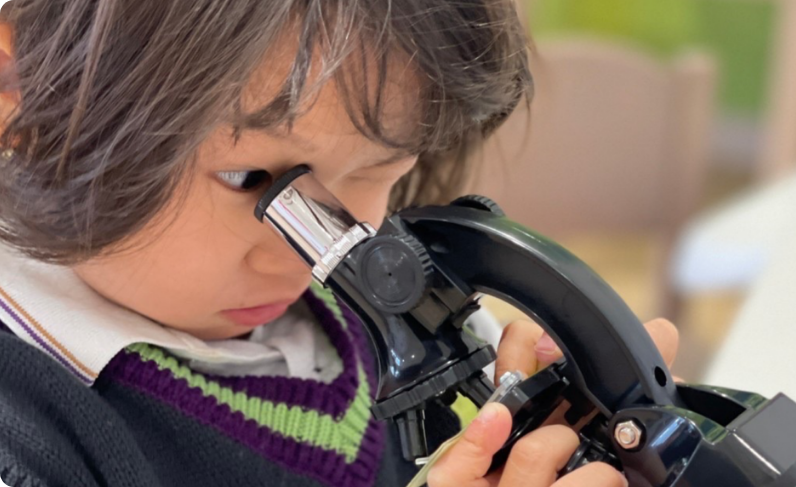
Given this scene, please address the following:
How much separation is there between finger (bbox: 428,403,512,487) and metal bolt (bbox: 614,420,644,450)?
0.06 meters

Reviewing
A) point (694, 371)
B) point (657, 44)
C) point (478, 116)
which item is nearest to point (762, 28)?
point (657, 44)

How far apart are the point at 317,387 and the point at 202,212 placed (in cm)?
19

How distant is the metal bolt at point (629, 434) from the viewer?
0.49m

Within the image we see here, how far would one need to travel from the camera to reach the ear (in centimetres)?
54

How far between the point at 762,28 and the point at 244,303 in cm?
256

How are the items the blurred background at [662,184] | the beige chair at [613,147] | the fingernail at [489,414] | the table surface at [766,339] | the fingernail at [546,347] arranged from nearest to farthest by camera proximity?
the fingernail at [489,414] → the fingernail at [546,347] → the table surface at [766,339] → the blurred background at [662,184] → the beige chair at [613,147]

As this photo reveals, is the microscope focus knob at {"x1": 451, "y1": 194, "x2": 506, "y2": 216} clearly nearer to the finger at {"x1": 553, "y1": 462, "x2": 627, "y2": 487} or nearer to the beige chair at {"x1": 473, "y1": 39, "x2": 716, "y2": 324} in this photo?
the finger at {"x1": 553, "y1": 462, "x2": 627, "y2": 487}

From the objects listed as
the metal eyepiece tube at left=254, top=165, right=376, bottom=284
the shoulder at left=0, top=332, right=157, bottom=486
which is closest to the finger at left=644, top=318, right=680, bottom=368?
the metal eyepiece tube at left=254, top=165, right=376, bottom=284

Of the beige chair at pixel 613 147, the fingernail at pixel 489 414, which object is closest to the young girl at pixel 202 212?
the fingernail at pixel 489 414

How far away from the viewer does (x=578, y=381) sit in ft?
1.70

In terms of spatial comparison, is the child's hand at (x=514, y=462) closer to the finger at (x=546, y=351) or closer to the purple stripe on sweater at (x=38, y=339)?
the finger at (x=546, y=351)

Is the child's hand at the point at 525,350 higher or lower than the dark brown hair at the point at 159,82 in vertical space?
lower

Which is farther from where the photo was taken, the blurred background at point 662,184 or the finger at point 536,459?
the blurred background at point 662,184

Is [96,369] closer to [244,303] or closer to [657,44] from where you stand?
[244,303]
